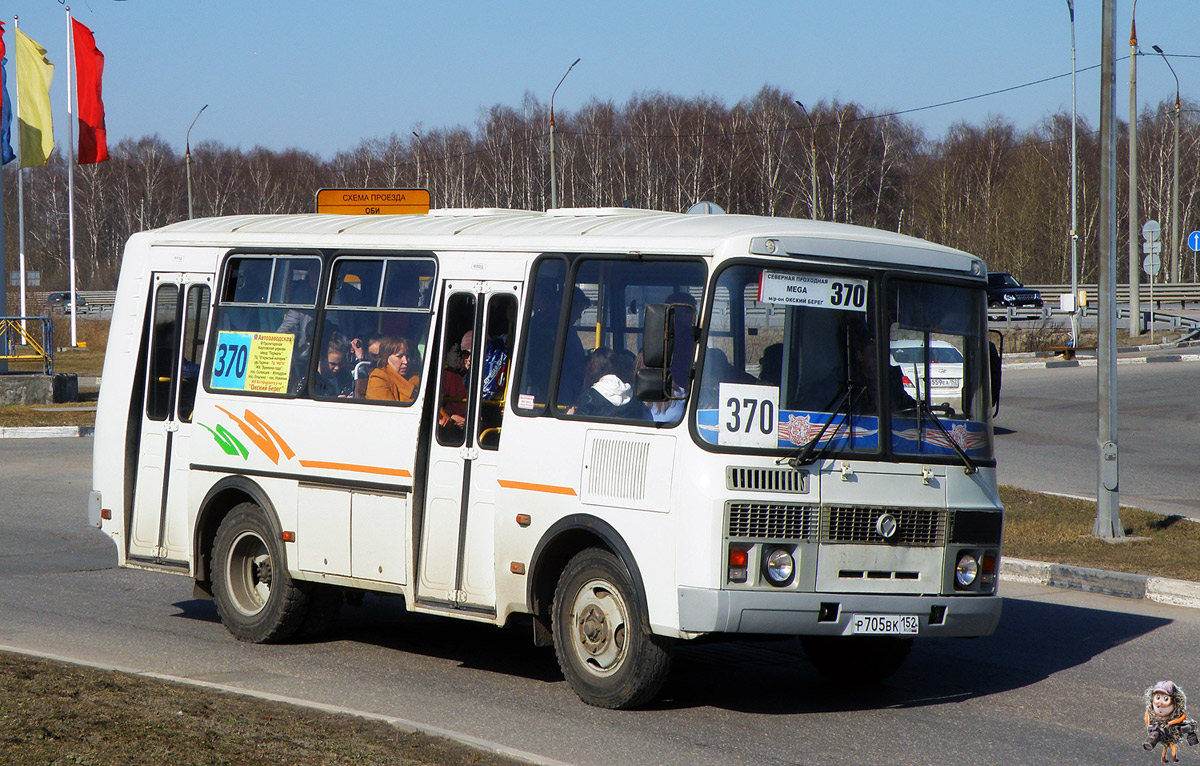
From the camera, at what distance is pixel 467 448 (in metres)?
7.80

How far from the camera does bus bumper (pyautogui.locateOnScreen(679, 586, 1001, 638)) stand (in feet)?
21.5

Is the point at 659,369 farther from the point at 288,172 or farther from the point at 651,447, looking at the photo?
the point at 288,172

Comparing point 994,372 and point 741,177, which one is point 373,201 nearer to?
point 994,372

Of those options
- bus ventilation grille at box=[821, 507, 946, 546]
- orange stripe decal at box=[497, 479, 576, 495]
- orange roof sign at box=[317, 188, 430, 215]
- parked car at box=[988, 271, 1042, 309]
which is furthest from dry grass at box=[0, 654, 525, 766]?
parked car at box=[988, 271, 1042, 309]

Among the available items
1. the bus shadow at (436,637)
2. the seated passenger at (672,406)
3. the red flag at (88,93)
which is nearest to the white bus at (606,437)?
the seated passenger at (672,406)

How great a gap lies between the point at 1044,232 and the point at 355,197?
63711 mm

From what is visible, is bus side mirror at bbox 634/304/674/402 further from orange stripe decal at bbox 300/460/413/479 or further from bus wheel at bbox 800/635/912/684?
bus wheel at bbox 800/635/912/684

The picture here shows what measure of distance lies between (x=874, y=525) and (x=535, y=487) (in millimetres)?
1796

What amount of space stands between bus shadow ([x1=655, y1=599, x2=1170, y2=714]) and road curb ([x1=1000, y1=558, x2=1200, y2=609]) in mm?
729

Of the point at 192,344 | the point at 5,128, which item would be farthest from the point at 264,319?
the point at 5,128

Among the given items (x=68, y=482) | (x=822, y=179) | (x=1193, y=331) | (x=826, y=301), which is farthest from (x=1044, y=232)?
(x=826, y=301)

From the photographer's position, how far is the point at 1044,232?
71.3 m

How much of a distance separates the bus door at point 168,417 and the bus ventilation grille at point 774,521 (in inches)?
172

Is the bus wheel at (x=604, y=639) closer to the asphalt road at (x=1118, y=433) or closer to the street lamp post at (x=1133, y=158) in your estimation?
the asphalt road at (x=1118, y=433)
